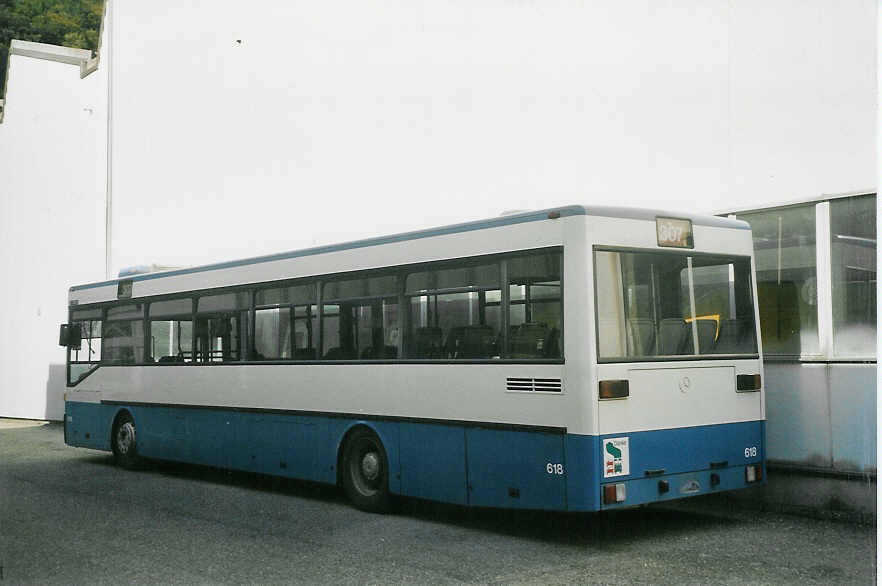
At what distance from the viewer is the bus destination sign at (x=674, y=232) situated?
8766 mm

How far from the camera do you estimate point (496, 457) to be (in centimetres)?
883

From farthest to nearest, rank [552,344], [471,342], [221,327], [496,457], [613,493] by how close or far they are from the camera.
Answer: [221,327], [471,342], [496,457], [552,344], [613,493]

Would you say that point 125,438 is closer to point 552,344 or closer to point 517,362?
point 517,362

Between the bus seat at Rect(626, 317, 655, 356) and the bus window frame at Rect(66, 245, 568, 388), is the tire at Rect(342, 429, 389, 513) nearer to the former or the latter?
the bus window frame at Rect(66, 245, 568, 388)

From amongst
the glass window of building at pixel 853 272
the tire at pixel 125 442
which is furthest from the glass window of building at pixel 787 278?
the tire at pixel 125 442

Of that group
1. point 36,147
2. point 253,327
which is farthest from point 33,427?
point 253,327

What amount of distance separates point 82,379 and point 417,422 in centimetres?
836

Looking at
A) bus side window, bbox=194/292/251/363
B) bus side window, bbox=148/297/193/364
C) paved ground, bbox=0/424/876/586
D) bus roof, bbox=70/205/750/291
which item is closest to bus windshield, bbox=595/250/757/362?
bus roof, bbox=70/205/750/291

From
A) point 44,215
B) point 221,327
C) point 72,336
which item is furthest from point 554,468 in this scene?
point 44,215

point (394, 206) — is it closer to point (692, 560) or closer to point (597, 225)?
point (597, 225)

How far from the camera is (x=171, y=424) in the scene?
1400 centimetres

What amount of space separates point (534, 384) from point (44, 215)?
20570 mm

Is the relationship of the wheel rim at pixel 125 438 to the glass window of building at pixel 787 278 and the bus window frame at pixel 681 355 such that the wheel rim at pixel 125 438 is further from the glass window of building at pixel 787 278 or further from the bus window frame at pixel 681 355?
the glass window of building at pixel 787 278

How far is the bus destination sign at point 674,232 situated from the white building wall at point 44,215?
19.0 meters
